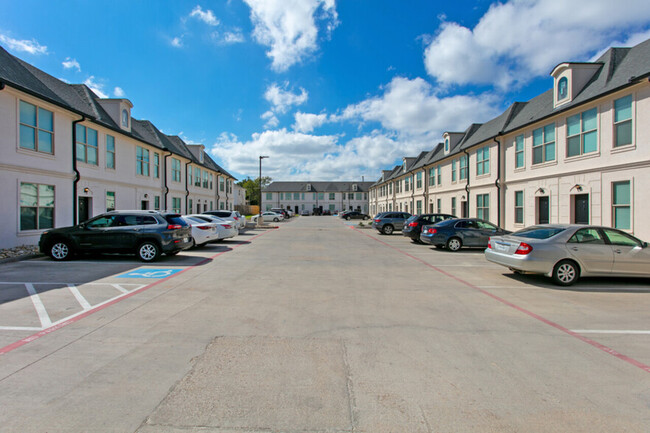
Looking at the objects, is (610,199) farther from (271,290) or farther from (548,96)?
(271,290)

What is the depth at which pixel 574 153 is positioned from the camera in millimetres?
15055

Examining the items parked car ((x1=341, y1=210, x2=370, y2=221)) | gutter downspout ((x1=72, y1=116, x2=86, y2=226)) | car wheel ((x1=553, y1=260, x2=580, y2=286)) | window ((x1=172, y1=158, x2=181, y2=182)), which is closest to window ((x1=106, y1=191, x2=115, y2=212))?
gutter downspout ((x1=72, y1=116, x2=86, y2=226))

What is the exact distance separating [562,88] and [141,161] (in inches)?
976

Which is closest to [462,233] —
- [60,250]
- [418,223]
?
[418,223]

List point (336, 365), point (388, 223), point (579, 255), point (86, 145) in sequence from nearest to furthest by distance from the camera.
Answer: point (336, 365) → point (579, 255) → point (86, 145) → point (388, 223)

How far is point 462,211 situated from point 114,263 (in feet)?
76.4

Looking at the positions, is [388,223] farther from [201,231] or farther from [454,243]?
[201,231]

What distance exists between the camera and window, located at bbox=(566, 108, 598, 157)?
1403 cm

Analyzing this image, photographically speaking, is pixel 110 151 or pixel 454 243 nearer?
pixel 454 243

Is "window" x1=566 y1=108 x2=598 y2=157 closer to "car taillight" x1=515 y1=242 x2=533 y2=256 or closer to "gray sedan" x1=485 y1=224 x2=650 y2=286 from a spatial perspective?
"gray sedan" x1=485 y1=224 x2=650 y2=286

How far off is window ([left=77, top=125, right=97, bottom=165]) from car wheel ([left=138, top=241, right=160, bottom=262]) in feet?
28.1

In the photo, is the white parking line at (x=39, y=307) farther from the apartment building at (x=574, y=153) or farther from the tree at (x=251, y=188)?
the tree at (x=251, y=188)

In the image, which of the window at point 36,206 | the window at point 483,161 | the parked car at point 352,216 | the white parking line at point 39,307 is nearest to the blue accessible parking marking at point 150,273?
the white parking line at point 39,307

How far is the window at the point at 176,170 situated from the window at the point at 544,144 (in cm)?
2545
